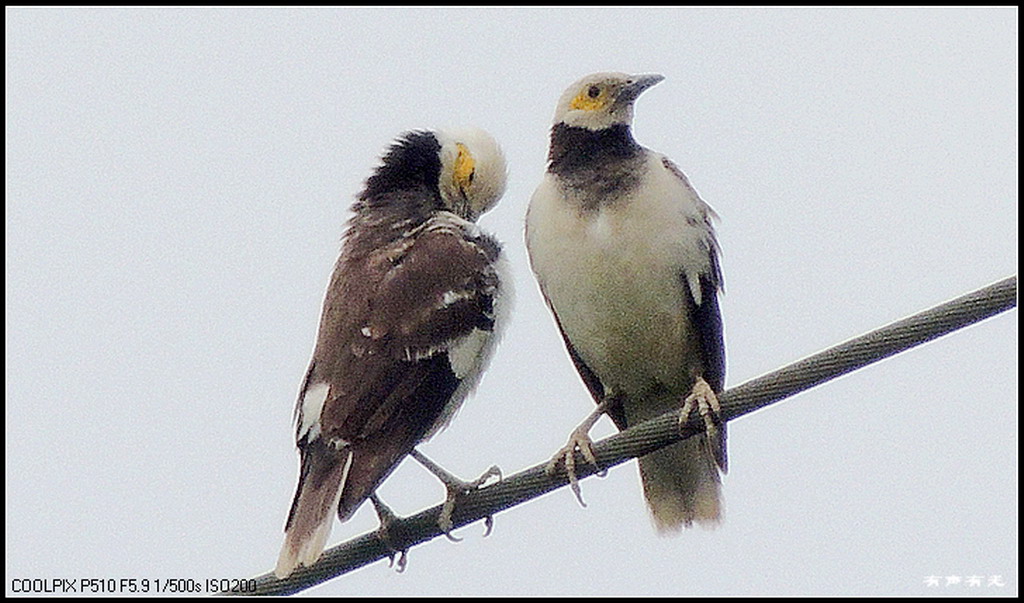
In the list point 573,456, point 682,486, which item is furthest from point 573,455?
point 682,486

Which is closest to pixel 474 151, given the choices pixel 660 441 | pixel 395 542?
pixel 395 542

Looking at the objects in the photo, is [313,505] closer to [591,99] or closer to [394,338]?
[394,338]

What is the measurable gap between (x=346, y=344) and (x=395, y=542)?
37.3 inches

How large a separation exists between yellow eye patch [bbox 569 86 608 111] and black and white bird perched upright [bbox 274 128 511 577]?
826mm

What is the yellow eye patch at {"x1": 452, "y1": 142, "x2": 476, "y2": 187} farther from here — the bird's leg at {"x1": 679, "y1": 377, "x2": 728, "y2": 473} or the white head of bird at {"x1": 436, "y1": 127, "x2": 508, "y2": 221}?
the bird's leg at {"x1": 679, "y1": 377, "x2": 728, "y2": 473}

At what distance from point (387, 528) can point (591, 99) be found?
2.43m

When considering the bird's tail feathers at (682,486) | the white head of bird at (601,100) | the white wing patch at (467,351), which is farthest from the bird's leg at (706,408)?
the white head of bird at (601,100)

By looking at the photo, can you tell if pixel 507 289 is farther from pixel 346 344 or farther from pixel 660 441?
pixel 660 441

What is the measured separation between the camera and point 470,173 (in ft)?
28.3

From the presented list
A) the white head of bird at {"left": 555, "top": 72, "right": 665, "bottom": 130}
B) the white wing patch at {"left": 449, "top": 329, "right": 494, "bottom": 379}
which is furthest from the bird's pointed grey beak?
the white wing patch at {"left": 449, "top": 329, "right": 494, "bottom": 379}

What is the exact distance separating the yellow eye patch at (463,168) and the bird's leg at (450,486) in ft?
5.63

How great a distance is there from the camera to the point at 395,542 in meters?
7.27

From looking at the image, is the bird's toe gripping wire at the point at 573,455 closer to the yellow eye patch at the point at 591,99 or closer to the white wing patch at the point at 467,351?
the white wing patch at the point at 467,351

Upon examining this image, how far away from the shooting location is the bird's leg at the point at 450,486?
22.9 feet
